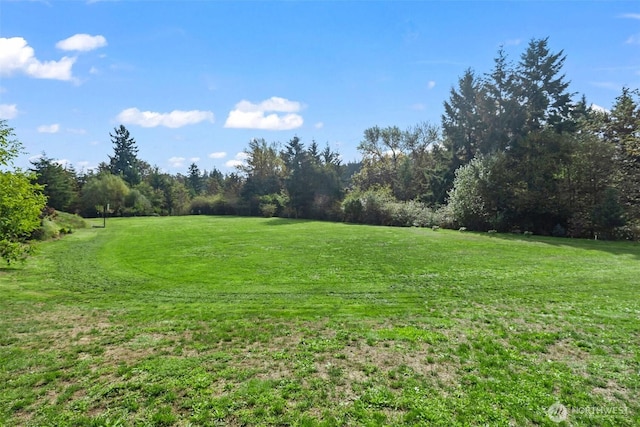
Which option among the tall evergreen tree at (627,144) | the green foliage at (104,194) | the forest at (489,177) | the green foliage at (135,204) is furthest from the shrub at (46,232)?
the tall evergreen tree at (627,144)

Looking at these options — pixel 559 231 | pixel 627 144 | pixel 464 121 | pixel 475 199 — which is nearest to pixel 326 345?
pixel 475 199

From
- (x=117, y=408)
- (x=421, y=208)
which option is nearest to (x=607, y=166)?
(x=421, y=208)

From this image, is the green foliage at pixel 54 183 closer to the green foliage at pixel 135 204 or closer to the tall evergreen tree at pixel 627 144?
the green foliage at pixel 135 204

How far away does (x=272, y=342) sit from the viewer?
6750mm

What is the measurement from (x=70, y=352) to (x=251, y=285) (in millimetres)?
5715

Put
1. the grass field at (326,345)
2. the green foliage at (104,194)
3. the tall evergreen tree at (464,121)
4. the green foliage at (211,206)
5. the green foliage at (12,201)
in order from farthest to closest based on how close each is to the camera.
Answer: the green foliage at (211,206) < the green foliage at (104,194) < the tall evergreen tree at (464,121) < the green foliage at (12,201) < the grass field at (326,345)

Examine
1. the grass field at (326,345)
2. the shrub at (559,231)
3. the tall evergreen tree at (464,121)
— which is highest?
the tall evergreen tree at (464,121)

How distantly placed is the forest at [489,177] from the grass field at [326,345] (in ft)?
31.3

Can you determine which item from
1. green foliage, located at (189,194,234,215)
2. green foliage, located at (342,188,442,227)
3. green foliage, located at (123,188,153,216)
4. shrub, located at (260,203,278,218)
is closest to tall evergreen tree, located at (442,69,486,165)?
green foliage, located at (342,188,442,227)

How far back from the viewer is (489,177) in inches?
1069

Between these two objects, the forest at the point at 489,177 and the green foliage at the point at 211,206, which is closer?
the forest at the point at 489,177

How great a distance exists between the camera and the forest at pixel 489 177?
79.3 feet

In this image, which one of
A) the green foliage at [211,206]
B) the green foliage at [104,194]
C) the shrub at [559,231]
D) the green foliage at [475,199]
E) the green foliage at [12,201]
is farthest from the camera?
the green foliage at [211,206]

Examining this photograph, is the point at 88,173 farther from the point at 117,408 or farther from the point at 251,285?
the point at 117,408
